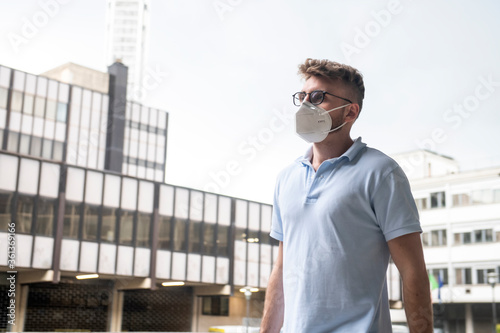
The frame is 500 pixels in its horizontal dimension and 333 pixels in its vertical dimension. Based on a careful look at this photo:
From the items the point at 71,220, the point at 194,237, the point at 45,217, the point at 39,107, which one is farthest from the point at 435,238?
the point at 39,107

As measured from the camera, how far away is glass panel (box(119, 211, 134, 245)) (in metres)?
11.4

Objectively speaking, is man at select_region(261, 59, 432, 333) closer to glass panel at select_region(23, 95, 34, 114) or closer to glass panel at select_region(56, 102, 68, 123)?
glass panel at select_region(23, 95, 34, 114)

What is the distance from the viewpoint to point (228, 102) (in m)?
14.9

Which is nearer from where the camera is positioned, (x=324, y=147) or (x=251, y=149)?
(x=324, y=147)

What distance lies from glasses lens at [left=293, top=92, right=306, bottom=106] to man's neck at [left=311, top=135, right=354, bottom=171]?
7 cm

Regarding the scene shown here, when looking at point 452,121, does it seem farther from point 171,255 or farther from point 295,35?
point 171,255

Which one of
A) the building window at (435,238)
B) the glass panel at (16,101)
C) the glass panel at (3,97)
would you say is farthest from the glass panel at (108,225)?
the building window at (435,238)

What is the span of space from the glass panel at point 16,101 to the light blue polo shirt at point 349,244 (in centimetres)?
1699

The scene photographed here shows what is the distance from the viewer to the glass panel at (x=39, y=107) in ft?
57.4

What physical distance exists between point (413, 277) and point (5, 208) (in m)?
9.88

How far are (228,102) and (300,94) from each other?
556 inches

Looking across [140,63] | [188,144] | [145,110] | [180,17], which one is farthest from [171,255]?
[140,63]

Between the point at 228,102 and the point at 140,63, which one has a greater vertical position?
the point at 140,63

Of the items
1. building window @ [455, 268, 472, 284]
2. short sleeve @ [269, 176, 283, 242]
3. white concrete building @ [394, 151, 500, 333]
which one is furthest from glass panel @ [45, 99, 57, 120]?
short sleeve @ [269, 176, 283, 242]
